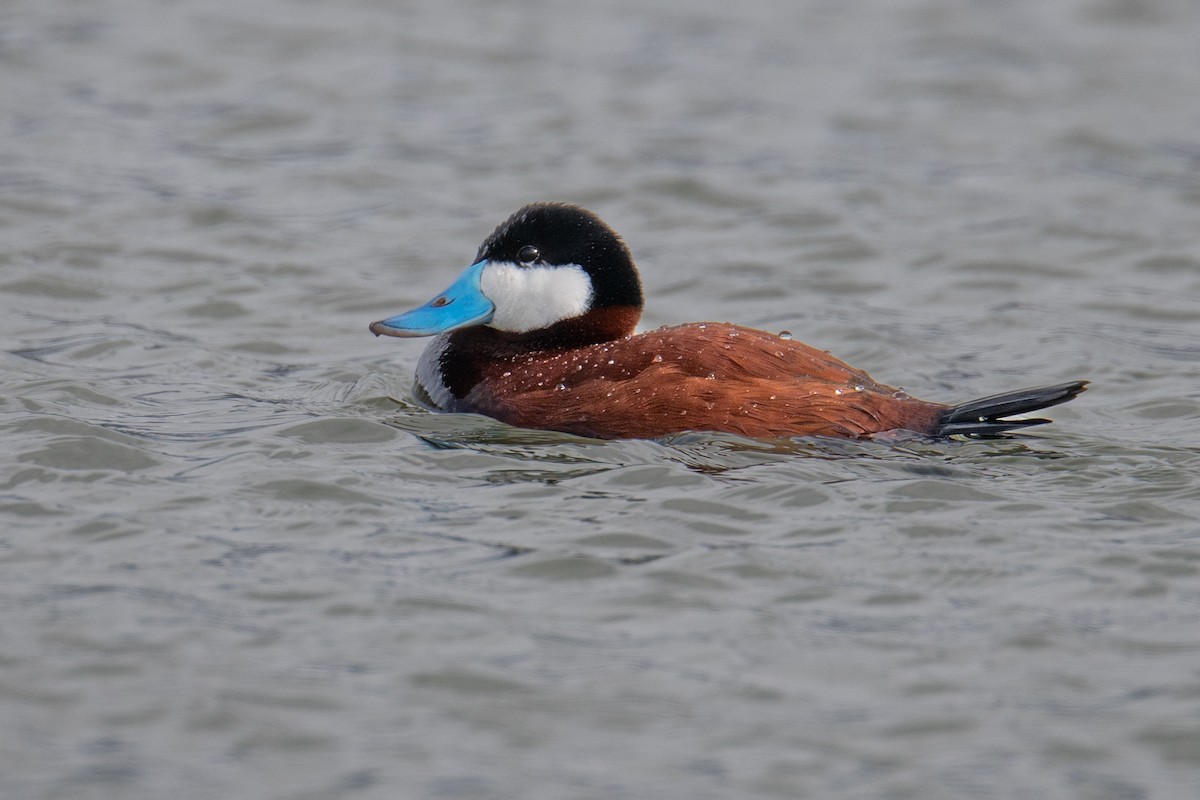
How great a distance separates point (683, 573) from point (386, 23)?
362 inches

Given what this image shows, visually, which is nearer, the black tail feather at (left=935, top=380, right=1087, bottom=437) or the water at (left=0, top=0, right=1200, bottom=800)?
the water at (left=0, top=0, right=1200, bottom=800)

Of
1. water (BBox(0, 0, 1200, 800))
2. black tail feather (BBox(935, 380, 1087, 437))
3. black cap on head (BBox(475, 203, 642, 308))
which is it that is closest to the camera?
water (BBox(0, 0, 1200, 800))

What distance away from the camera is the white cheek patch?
6.57 metres

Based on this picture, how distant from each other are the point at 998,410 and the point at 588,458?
1.41 m

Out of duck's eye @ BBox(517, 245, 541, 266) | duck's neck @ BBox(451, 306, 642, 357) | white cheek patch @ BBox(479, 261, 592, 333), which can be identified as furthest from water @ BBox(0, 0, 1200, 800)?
duck's eye @ BBox(517, 245, 541, 266)

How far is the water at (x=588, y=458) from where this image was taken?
4.16 meters

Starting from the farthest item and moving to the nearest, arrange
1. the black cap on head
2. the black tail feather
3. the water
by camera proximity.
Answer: the black cap on head < the black tail feather < the water

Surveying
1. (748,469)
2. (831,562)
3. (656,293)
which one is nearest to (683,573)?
(831,562)

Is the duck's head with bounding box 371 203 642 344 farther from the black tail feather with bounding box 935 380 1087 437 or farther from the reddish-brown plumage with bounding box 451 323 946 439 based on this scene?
the black tail feather with bounding box 935 380 1087 437

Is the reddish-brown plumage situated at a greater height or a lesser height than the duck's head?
lesser

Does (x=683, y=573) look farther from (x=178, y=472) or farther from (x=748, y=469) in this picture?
(x=178, y=472)

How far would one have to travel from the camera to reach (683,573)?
5.02m

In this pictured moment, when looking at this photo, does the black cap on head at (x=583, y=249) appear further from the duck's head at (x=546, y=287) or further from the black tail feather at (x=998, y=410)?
the black tail feather at (x=998, y=410)

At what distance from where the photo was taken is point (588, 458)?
19.3 ft
